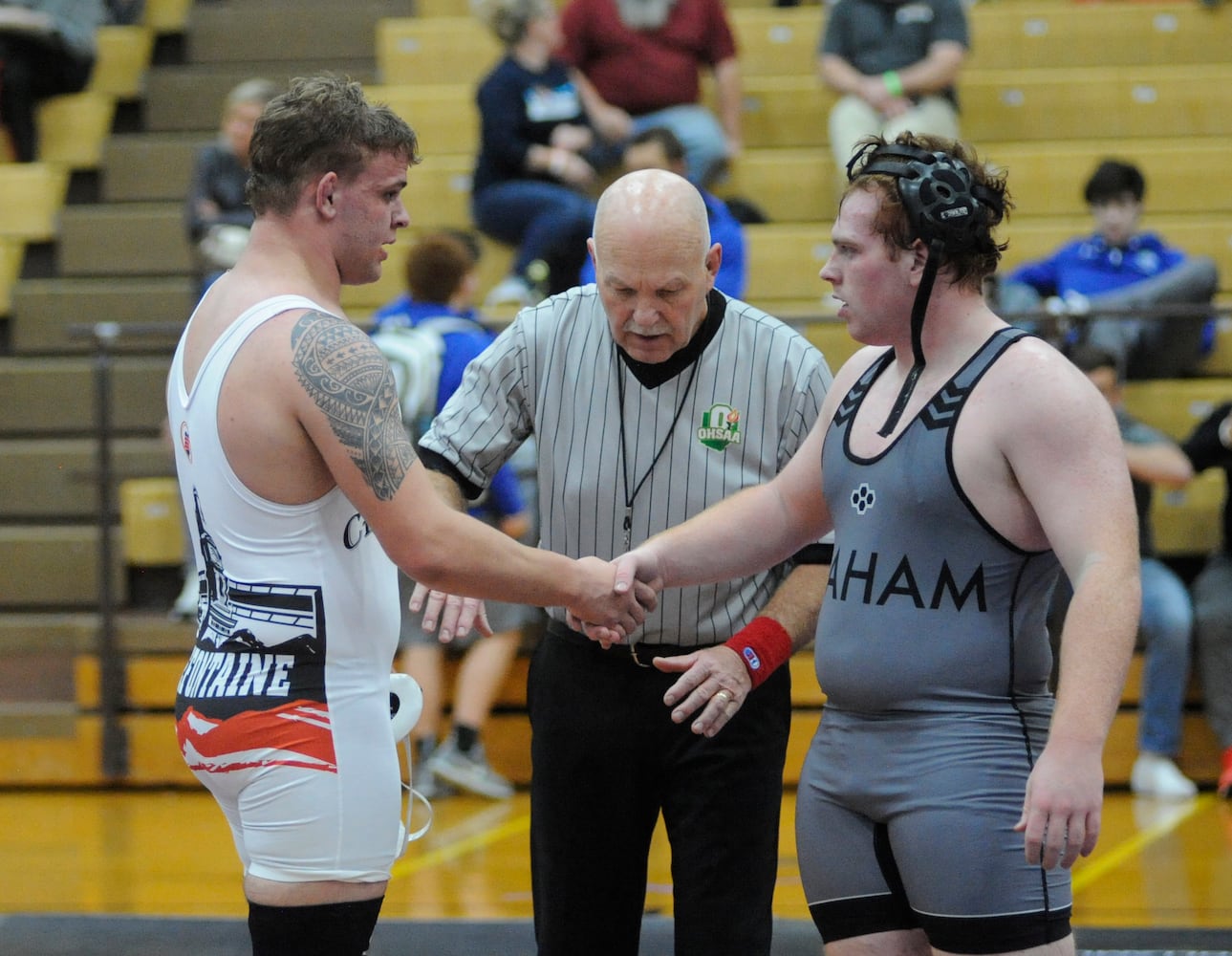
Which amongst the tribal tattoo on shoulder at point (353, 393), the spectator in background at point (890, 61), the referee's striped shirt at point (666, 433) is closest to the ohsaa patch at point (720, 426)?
the referee's striped shirt at point (666, 433)

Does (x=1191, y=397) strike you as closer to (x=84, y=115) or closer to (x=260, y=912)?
(x=260, y=912)

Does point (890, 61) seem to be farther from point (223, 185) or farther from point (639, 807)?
point (639, 807)

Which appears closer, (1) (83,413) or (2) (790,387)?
(2) (790,387)

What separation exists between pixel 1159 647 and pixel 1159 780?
466 millimetres

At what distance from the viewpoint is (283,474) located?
2.38 m

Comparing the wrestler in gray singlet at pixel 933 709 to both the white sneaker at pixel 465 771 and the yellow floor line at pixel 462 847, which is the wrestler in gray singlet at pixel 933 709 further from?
the white sneaker at pixel 465 771

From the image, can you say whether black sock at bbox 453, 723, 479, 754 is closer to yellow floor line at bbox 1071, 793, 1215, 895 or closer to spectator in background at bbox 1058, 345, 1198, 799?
yellow floor line at bbox 1071, 793, 1215, 895

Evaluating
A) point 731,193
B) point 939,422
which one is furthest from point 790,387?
point 731,193

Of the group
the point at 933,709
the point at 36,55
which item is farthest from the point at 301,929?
the point at 36,55

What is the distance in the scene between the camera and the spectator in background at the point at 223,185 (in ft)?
21.6

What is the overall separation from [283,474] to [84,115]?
688 cm

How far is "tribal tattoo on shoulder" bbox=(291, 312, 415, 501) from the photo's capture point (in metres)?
2.36

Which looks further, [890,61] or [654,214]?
[890,61]

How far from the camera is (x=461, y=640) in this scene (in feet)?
18.9
